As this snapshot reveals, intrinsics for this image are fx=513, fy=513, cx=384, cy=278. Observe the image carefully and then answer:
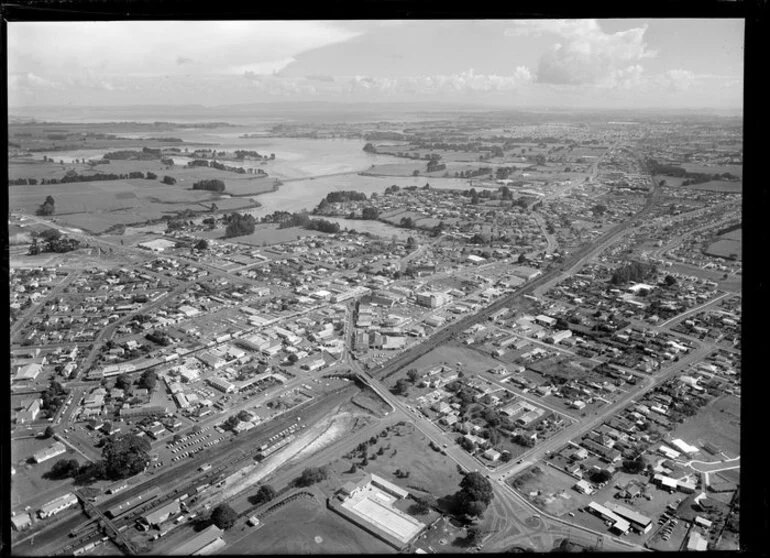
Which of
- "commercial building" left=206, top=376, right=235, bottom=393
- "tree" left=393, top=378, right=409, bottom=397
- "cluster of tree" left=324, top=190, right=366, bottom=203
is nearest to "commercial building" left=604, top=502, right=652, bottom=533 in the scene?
"tree" left=393, top=378, right=409, bottom=397

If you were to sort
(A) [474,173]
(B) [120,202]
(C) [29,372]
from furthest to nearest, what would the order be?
(A) [474,173] < (B) [120,202] < (C) [29,372]

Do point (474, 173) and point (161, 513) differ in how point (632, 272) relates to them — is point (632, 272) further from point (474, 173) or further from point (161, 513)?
point (161, 513)

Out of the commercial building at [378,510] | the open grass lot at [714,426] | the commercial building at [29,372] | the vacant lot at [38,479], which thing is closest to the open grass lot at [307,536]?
the commercial building at [378,510]

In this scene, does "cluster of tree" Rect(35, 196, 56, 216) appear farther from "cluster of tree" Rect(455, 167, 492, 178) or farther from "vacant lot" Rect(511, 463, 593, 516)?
"cluster of tree" Rect(455, 167, 492, 178)

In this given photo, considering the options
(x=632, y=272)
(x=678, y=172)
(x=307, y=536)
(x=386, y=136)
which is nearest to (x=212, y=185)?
(x=386, y=136)

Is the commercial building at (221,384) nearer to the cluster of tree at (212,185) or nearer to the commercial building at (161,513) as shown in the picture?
the commercial building at (161,513)
